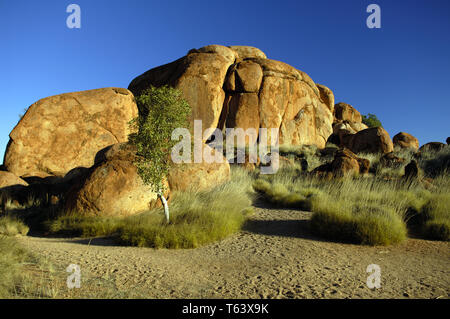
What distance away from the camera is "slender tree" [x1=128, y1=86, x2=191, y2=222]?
24.5 feet

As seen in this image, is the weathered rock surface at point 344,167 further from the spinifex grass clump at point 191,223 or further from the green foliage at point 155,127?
the green foliage at point 155,127

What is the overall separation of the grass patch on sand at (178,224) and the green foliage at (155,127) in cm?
102

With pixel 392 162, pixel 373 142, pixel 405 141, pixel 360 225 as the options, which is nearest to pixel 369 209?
pixel 360 225

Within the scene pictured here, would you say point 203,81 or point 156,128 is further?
point 203,81

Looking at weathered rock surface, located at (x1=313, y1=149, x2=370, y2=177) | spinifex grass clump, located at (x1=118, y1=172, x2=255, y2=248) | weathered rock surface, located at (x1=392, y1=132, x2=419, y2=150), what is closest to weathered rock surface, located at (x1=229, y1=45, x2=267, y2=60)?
weathered rock surface, located at (x1=392, y1=132, x2=419, y2=150)

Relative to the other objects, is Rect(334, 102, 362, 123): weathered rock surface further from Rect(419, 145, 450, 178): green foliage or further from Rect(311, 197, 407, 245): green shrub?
Rect(311, 197, 407, 245): green shrub

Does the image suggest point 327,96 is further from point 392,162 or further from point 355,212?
Result: point 355,212

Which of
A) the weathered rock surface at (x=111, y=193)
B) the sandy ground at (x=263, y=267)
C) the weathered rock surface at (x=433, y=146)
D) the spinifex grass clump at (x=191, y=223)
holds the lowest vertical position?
the sandy ground at (x=263, y=267)

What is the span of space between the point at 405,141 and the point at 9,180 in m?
26.9

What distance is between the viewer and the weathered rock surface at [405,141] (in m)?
23.8

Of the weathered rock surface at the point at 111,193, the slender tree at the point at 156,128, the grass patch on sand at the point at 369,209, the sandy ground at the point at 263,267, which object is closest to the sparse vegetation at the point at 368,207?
the grass patch on sand at the point at 369,209

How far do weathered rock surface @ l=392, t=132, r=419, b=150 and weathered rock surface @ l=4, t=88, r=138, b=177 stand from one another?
21.5 meters

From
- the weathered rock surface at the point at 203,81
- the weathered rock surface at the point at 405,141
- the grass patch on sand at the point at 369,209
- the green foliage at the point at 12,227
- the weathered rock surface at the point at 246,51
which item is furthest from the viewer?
the weathered rock surface at the point at 246,51

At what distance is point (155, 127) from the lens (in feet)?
24.7
